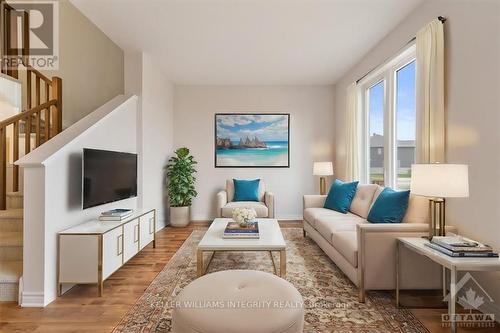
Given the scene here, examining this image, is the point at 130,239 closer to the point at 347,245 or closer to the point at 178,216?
the point at 178,216

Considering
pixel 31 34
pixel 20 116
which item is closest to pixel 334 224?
pixel 20 116

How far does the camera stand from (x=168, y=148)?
18.4 feet

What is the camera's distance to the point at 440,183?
203 centimetres

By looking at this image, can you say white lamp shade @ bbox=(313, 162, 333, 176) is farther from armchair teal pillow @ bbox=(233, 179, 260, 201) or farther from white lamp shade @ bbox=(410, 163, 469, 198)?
white lamp shade @ bbox=(410, 163, 469, 198)

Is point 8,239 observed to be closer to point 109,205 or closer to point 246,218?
point 109,205

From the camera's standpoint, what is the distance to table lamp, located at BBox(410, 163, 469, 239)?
6.52 feet

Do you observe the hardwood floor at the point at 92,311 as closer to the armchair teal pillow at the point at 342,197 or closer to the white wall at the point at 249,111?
the armchair teal pillow at the point at 342,197

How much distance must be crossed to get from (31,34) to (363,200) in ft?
16.6

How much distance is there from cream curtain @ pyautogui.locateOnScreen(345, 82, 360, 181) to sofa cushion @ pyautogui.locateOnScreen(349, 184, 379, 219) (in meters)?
0.78

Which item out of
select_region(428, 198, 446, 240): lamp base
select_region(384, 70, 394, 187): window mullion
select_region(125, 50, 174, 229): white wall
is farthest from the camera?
select_region(125, 50, 174, 229): white wall

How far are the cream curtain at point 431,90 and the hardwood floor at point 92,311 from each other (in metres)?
1.40

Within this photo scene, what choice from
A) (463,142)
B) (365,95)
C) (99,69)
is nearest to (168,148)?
(99,69)

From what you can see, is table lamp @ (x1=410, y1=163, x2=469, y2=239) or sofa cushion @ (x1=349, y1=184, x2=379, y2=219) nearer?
table lamp @ (x1=410, y1=163, x2=469, y2=239)
